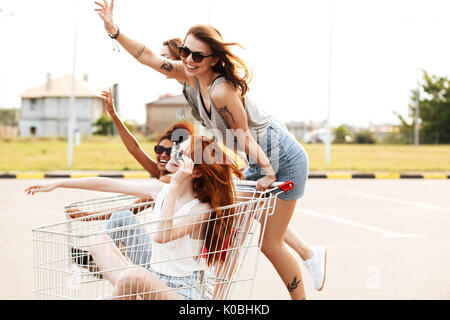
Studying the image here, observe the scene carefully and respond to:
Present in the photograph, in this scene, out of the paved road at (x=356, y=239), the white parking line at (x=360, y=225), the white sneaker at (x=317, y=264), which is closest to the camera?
the white sneaker at (x=317, y=264)

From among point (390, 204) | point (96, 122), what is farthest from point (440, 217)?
point (96, 122)

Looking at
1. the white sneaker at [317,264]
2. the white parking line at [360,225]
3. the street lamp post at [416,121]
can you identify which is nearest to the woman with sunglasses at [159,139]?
the white sneaker at [317,264]

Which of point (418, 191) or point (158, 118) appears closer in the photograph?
point (418, 191)

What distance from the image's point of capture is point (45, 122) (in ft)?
224

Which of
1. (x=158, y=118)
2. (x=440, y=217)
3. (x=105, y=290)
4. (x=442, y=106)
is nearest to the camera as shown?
(x=105, y=290)

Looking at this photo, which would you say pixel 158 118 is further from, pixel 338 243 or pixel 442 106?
pixel 338 243

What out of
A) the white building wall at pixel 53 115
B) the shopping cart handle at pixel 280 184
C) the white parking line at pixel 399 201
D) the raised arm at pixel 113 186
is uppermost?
the white building wall at pixel 53 115

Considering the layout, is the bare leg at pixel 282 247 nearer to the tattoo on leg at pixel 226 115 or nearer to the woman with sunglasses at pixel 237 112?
the woman with sunglasses at pixel 237 112

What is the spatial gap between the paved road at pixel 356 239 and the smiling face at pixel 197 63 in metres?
2.13

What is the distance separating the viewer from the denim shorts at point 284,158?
10.3ft

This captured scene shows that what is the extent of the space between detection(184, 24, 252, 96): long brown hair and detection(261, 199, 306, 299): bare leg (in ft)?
2.38

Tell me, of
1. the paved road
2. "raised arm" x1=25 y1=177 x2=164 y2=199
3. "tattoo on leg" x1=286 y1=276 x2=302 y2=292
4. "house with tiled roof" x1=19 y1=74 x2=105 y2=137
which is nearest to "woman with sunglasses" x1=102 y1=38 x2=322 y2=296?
"raised arm" x1=25 y1=177 x2=164 y2=199

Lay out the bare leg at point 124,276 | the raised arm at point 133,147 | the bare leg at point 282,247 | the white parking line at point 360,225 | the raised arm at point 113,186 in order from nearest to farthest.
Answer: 1. the bare leg at point 124,276
2. the raised arm at point 113,186
3. the bare leg at point 282,247
4. the raised arm at point 133,147
5. the white parking line at point 360,225
